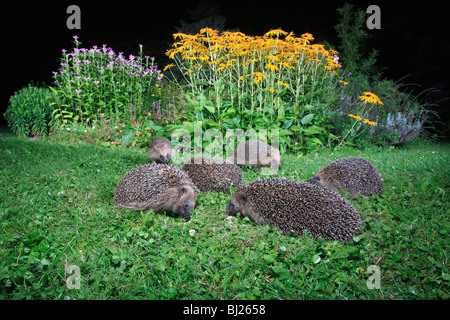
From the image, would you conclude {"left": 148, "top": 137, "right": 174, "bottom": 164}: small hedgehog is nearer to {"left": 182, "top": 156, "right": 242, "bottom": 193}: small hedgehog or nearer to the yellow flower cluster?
{"left": 182, "top": 156, "right": 242, "bottom": 193}: small hedgehog

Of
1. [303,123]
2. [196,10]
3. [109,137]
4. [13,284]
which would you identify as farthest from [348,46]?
[13,284]

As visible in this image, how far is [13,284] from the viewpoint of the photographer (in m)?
2.37

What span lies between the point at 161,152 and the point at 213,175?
65.3 inches

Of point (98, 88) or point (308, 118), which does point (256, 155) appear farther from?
point (98, 88)

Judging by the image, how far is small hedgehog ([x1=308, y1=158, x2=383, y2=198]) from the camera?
428cm

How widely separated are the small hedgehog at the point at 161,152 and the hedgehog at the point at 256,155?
49.7 inches

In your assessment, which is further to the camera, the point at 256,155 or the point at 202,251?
the point at 256,155

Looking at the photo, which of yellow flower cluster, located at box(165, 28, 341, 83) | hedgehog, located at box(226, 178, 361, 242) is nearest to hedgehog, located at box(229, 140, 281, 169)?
yellow flower cluster, located at box(165, 28, 341, 83)

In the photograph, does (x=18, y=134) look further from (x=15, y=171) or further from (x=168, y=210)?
(x=168, y=210)

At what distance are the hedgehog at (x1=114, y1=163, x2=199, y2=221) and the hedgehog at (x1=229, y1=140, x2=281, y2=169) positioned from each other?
1.96 metres

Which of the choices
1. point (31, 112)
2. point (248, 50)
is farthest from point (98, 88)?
point (248, 50)

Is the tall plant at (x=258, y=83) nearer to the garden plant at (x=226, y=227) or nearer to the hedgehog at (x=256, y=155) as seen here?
the garden plant at (x=226, y=227)

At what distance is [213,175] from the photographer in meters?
4.61

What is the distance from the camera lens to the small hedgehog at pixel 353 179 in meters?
4.28
